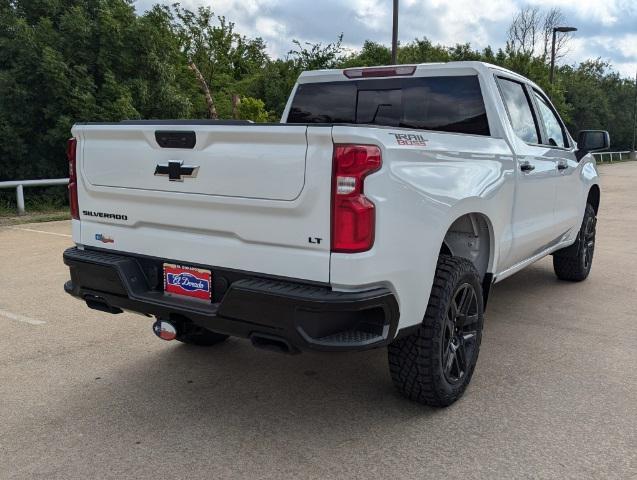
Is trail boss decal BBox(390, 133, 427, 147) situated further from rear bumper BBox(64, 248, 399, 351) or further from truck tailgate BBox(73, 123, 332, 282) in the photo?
rear bumper BBox(64, 248, 399, 351)

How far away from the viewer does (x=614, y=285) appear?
6422 mm

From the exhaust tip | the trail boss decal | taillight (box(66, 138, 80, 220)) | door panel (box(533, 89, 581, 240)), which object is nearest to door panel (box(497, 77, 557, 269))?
door panel (box(533, 89, 581, 240))

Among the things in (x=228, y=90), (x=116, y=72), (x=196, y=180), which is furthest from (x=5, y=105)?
(x=196, y=180)

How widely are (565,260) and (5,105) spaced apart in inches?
551

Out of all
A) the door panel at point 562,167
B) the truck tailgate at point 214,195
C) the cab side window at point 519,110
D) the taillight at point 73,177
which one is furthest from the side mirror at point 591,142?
the taillight at point 73,177

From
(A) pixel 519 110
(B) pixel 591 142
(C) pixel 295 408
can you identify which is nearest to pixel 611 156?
(B) pixel 591 142

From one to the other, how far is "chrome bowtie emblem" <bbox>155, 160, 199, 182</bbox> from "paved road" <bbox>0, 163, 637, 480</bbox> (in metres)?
1.32

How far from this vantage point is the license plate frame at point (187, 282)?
10.2 ft

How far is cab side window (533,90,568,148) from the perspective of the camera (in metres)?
5.28

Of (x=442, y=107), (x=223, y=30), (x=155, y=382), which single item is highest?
(x=223, y=30)

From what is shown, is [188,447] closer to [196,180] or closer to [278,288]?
[278,288]

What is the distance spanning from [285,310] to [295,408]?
3.26ft

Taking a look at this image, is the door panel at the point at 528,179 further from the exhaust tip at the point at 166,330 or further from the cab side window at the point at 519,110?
the exhaust tip at the point at 166,330

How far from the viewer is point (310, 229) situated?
2750 millimetres
